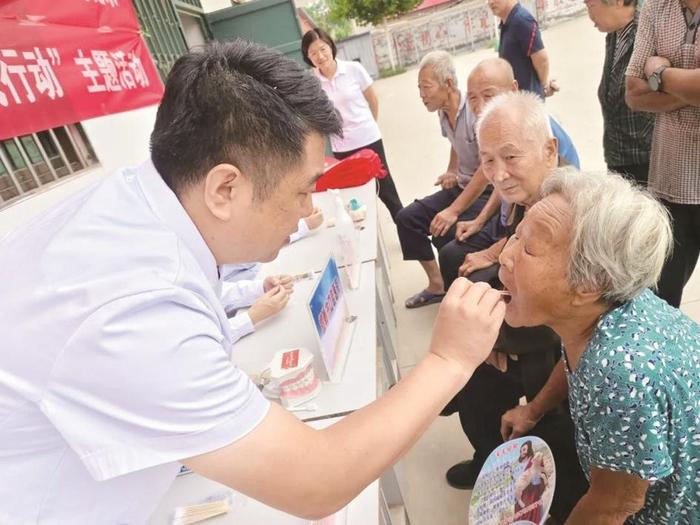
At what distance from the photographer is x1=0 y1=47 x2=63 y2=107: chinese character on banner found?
167 cm

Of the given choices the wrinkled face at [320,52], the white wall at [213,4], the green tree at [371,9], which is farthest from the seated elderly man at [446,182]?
the green tree at [371,9]

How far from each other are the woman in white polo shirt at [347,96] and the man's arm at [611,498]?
2.84 m

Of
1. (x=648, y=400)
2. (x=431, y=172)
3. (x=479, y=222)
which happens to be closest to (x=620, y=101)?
(x=479, y=222)

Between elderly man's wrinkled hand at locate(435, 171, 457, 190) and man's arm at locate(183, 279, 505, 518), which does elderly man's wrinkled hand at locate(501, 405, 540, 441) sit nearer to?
man's arm at locate(183, 279, 505, 518)

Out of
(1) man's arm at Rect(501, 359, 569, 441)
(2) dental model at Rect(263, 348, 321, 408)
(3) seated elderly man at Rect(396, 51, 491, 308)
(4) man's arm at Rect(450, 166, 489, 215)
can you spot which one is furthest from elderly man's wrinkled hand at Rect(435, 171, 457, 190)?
(2) dental model at Rect(263, 348, 321, 408)

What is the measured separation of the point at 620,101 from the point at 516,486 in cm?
194

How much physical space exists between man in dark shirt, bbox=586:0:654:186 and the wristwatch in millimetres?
457

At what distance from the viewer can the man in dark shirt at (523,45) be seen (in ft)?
10.0

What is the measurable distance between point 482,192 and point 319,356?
1.72 meters

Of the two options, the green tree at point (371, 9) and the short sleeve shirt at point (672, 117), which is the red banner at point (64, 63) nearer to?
the short sleeve shirt at point (672, 117)

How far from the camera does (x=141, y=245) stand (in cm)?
68

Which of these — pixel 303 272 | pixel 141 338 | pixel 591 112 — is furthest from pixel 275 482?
pixel 591 112

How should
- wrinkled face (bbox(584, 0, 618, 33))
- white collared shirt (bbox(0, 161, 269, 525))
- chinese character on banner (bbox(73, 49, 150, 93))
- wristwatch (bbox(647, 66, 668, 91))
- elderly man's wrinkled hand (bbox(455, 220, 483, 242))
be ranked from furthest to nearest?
1. elderly man's wrinkled hand (bbox(455, 220, 483, 242))
2. chinese character on banner (bbox(73, 49, 150, 93))
3. wrinkled face (bbox(584, 0, 618, 33))
4. wristwatch (bbox(647, 66, 668, 91))
5. white collared shirt (bbox(0, 161, 269, 525))

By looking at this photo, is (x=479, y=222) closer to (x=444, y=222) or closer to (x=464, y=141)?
(x=444, y=222)
